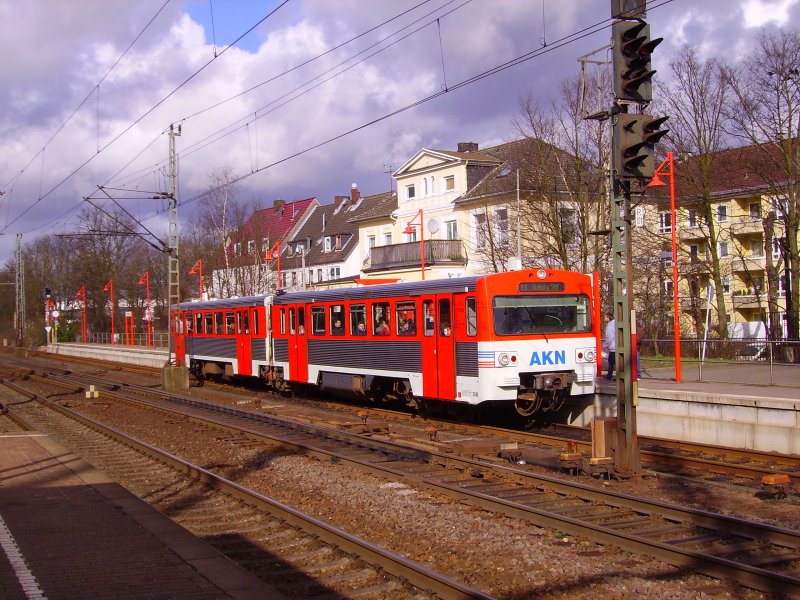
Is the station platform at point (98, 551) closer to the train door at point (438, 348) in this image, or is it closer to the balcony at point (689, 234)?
the train door at point (438, 348)

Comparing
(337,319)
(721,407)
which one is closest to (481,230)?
(337,319)

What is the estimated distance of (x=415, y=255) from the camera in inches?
1813

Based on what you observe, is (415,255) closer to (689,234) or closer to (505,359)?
(689,234)

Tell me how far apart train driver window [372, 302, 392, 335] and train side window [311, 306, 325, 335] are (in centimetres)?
259

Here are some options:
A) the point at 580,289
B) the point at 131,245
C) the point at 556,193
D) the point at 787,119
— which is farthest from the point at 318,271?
the point at 580,289

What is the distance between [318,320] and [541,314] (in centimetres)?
684

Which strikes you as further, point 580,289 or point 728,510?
point 580,289

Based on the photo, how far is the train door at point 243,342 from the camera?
83.4 ft

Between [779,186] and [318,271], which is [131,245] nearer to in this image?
[318,271]

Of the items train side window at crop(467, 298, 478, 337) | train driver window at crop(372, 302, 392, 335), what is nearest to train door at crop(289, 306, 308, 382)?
train driver window at crop(372, 302, 392, 335)

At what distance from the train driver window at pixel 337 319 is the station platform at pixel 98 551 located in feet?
30.0

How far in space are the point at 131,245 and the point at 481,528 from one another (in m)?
66.6

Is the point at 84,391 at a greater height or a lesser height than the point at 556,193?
lesser

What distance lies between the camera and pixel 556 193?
1259 inches
